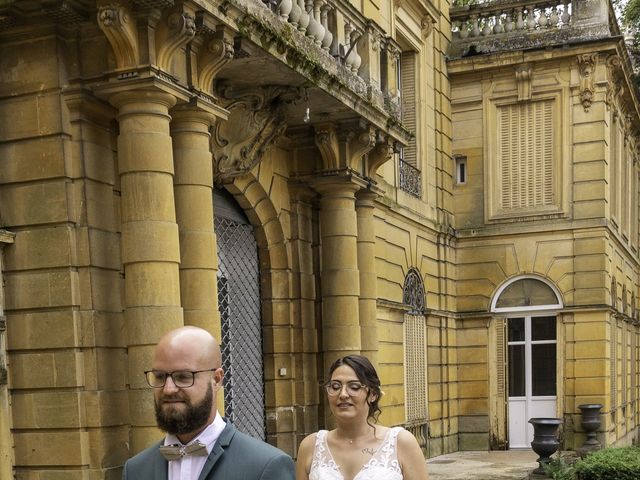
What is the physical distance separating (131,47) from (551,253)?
1276 centimetres

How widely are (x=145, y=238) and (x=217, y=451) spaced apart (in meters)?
4.13

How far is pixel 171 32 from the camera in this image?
22.7ft

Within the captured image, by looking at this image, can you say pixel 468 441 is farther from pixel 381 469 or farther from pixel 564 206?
pixel 381 469

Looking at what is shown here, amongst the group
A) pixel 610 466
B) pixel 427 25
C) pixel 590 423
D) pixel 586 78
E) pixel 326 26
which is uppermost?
pixel 427 25

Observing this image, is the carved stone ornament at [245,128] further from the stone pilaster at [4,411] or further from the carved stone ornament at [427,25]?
the carved stone ornament at [427,25]

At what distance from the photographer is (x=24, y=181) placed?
6.99m

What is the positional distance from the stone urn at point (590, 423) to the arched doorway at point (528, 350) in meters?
0.79

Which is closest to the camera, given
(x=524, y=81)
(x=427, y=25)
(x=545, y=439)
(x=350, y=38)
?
(x=350, y=38)

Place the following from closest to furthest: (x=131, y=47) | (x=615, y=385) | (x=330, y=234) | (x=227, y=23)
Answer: (x=131, y=47)
(x=227, y=23)
(x=330, y=234)
(x=615, y=385)

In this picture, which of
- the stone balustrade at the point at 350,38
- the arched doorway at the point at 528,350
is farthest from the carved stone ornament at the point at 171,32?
the arched doorway at the point at 528,350

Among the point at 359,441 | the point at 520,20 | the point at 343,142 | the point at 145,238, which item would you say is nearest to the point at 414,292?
the point at 343,142

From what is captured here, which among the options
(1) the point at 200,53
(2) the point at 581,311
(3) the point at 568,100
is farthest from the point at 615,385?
(1) the point at 200,53

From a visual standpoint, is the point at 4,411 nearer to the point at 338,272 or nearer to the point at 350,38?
the point at 338,272

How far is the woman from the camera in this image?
4402mm
